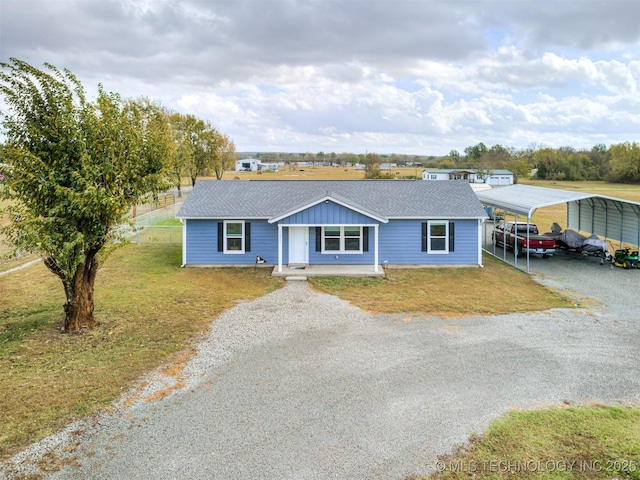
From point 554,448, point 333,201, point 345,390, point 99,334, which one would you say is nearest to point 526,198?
point 333,201

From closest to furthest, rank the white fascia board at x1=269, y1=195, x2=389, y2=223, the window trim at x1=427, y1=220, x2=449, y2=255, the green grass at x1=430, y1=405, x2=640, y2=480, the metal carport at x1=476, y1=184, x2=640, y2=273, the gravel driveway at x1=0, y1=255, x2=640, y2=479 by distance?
1. the green grass at x1=430, y1=405, x2=640, y2=480
2. the gravel driveway at x1=0, y1=255, x2=640, y2=479
3. the white fascia board at x1=269, y1=195, x2=389, y2=223
4. the window trim at x1=427, y1=220, x2=449, y2=255
5. the metal carport at x1=476, y1=184, x2=640, y2=273

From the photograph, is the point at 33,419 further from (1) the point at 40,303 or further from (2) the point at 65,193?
(1) the point at 40,303

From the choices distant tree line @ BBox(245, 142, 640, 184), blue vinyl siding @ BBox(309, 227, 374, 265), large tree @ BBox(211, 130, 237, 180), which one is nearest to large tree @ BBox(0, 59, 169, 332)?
blue vinyl siding @ BBox(309, 227, 374, 265)

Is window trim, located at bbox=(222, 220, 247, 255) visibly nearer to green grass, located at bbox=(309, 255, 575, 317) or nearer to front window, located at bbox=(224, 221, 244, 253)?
front window, located at bbox=(224, 221, 244, 253)

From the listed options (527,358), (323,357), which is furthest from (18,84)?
(527,358)

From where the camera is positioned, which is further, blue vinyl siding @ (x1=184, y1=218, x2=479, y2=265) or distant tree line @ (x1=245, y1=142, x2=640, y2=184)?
distant tree line @ (x1=245, y1=142, x2=640, y2=184)

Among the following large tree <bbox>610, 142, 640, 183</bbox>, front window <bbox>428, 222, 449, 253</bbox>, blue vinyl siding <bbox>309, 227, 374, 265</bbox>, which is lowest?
blue vinyl siding <bbox>309, 227, 374, 265</bbox>

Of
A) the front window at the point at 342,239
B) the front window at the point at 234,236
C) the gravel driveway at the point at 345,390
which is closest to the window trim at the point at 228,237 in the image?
the front window at the point at 234,236

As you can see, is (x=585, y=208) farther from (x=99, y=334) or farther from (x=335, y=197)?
(x=99, y=334)
